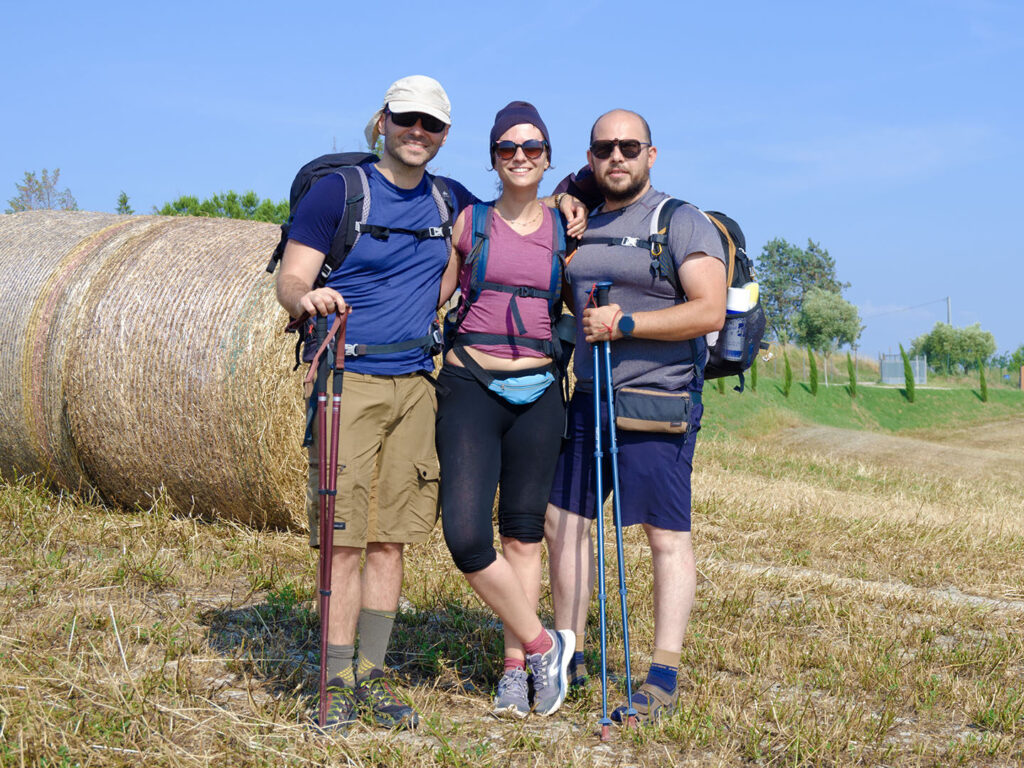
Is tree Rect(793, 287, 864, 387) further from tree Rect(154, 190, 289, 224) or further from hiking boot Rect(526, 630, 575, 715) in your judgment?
hiking boot Rect(526, 630, 575, 715)

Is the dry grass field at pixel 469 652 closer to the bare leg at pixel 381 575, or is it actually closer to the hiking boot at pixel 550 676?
the hiking boot at pixel 550 676

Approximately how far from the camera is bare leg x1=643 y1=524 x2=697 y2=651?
4.09m

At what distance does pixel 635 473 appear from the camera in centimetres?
412

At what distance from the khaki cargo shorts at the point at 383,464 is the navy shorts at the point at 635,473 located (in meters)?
0.57

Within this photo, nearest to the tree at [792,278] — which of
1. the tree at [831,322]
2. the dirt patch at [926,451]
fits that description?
the tree at [831,322]

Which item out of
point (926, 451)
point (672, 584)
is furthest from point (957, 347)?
point (672, 584)

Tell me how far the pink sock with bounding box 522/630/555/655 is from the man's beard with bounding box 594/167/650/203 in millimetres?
1750

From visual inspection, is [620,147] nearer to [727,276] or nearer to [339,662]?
[727,276]

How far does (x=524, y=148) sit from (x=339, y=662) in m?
2.08

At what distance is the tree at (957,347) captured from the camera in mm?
58000

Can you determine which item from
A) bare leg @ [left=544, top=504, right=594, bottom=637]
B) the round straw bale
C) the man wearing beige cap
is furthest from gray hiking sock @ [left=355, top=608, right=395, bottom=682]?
the round straw bale

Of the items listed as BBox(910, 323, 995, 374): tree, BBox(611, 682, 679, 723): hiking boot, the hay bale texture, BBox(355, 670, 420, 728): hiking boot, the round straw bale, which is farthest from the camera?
BBox(910, 323, 995, 374): tree

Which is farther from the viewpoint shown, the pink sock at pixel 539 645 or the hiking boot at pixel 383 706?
the pink sock at pixel 539 645

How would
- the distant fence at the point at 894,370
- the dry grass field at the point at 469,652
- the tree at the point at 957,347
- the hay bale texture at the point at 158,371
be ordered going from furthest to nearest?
the tree at the point at 957,347
the distant fence at the point at 894,370
the hay bale texture at the point at 158,371
the dry grass field at the point at 469,652
